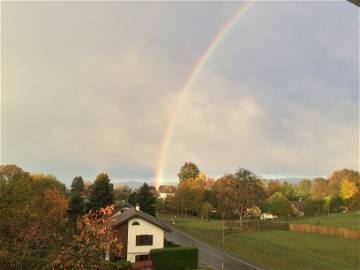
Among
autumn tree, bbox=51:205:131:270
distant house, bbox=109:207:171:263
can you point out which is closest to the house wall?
distant house, bbox=109:207:171:263

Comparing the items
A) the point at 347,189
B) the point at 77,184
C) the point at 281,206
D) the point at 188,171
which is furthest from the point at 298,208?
the point at 77,184

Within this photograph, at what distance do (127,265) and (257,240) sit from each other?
33.8 m

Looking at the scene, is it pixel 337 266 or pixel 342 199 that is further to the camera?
pixel 342 199

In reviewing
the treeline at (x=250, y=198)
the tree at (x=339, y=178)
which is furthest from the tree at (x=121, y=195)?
the tree at (x=339, y=178)

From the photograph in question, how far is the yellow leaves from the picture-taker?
11729 cm

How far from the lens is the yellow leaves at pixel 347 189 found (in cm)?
11729

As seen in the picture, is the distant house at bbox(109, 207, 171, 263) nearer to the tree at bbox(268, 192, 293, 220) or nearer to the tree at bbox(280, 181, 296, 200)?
the tree at bbox(268, 192, 293, 220)

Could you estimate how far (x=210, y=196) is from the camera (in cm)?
11775

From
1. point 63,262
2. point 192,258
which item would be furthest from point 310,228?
point 63,262

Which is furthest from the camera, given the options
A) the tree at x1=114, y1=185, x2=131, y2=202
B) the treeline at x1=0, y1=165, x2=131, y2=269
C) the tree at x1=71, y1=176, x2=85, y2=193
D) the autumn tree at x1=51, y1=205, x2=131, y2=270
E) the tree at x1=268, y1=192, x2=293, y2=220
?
the tree at x1=114, y1=185, x2=131, y2=202

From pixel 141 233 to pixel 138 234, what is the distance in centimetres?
44

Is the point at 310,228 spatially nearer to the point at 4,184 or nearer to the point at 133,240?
the point at 133,240

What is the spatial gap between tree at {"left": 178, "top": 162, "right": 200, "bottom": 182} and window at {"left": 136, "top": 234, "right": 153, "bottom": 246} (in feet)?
409

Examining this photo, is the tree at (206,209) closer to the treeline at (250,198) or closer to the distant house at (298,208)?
the treeline at (250,198)
